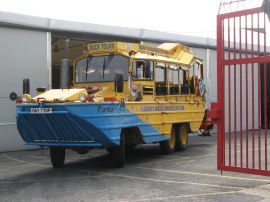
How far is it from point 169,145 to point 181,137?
0.77m

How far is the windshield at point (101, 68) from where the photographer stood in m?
12.3

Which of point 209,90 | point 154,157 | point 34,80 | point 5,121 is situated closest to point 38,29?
point 34,80

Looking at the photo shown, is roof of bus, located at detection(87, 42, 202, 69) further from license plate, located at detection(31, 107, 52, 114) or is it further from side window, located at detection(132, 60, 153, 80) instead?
license plate, located at detection(31, 107, 52, 114)

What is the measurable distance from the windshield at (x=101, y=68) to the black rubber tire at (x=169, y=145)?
9.72 ft

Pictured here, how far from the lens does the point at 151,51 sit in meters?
14.0

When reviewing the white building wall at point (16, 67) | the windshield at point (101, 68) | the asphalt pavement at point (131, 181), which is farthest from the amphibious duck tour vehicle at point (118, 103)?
the white building wall at point (16, 67)

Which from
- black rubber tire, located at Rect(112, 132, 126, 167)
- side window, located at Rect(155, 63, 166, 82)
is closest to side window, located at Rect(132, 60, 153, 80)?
side window, located at Rect(155, 63, 166, 82)

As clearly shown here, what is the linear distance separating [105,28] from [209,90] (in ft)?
25.3

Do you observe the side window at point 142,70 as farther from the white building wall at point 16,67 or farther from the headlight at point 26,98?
the white building wall at point 16,67

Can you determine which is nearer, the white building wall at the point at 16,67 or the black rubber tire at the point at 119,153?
the black rubber tire at the point at 119,153

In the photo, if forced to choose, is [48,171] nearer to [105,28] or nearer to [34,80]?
[34,80]

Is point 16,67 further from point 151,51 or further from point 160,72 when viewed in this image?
point 160,72

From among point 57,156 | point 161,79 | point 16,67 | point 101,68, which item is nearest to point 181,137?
point 161,79

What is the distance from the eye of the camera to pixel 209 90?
23594mm
